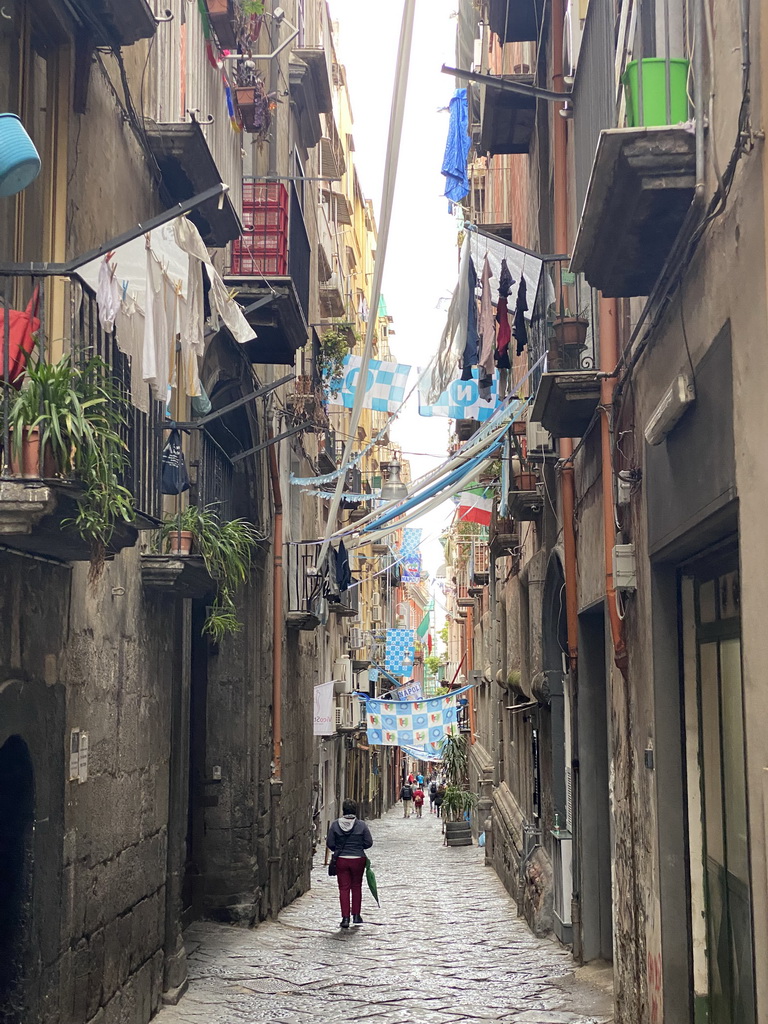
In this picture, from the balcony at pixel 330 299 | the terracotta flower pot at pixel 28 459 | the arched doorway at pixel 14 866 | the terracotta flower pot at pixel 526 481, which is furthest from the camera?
the balcony at pixel 330 299

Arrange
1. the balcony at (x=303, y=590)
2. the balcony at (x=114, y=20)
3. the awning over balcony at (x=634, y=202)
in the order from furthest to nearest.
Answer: the balcony at (x=303, y=590) → the balcony at (x=114, y=20) → the awning over balcony at (x=634, y=202)

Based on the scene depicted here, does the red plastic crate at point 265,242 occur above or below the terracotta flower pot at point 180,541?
above

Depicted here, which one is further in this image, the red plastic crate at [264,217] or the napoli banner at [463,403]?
the napoli banner at [463,403]

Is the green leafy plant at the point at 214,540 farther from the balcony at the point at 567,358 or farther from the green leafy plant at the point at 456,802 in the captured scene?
the green leafy plant at the point at 456,802

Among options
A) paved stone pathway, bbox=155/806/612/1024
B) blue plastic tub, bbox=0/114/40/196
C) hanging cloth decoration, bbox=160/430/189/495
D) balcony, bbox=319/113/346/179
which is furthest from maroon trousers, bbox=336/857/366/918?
balcony, bbox=319/113/346/179

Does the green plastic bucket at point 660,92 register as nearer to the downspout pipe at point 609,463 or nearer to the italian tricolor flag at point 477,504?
the downspout pipe at point 609,463

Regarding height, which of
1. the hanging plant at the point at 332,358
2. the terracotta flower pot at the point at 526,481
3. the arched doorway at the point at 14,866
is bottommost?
the arched doorway at the point at 14,866

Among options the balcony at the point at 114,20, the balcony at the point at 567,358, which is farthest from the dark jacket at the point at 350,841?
the balcony at the point at 114,20

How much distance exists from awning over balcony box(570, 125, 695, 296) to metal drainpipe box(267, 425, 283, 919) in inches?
368

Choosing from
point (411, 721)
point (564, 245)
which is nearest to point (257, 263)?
point (564, 245)

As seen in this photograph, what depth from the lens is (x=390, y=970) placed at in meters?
10.9

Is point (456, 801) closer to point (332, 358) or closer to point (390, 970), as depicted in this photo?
point (332, 358)

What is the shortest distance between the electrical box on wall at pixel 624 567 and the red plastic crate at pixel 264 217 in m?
6.03

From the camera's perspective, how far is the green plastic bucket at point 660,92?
5.12m
